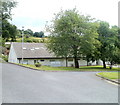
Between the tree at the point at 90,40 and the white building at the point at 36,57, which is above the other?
the tree at the point at 90,40

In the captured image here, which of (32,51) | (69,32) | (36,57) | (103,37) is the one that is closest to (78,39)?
(69,32)

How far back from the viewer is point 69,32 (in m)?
27.2

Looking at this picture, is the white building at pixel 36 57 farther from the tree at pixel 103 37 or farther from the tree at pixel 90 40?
the tree at pixel 90 40

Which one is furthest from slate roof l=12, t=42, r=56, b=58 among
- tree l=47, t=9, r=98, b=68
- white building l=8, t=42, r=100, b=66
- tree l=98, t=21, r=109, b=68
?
tree l=98, t=21, r=109, b=68

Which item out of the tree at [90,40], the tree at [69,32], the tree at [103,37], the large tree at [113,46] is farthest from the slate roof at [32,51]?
the large tree at [113,46]

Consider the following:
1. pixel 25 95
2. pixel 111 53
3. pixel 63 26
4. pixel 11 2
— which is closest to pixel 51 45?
pixel 63 26

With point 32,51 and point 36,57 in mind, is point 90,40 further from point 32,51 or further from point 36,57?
point 32,51

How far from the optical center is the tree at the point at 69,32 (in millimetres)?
26922

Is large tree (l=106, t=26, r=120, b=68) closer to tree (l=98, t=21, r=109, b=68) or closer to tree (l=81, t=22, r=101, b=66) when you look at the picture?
tree (l=98, t=21, r=109, b=68)

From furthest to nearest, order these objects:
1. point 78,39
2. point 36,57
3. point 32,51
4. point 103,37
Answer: point 32,51, point 36,57, point 103,37, point 78,39

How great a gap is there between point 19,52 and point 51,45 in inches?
416

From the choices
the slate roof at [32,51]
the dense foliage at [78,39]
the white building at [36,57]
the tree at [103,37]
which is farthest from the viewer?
the slate roof at [32,51]

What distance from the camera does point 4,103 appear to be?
567 cm

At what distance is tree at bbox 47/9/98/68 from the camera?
26.9 metres
